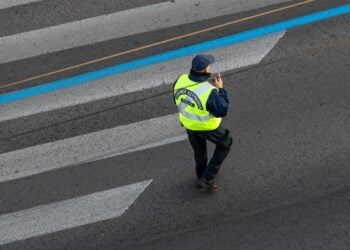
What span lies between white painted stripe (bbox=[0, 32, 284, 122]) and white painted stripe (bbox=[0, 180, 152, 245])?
177cm

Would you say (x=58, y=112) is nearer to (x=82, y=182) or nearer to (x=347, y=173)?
(x=82, y=182)

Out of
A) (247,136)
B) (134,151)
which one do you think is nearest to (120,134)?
(134,151)

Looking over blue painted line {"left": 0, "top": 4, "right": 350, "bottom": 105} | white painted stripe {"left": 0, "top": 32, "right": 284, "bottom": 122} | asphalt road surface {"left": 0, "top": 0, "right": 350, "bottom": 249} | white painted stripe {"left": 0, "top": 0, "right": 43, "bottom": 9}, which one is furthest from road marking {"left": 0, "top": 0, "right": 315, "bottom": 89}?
white painted stripe {"left": 0, "top": 0, "right": 43, "bottom": 9}

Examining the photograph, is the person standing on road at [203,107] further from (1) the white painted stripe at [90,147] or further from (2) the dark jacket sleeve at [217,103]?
(1) the white painted stripe at [90,147]

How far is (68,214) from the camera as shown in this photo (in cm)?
942

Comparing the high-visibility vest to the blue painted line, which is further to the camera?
the blue painted line

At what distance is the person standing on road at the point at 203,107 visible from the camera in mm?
8422

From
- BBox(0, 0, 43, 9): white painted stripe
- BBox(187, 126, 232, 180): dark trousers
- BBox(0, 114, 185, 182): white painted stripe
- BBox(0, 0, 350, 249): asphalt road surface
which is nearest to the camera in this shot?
BBox(187, 126, 232, 180): dark trousers

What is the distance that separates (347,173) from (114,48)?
4.19m

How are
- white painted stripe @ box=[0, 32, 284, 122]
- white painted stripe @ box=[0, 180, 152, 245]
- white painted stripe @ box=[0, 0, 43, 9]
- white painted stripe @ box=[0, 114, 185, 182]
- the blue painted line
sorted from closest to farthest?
white painted stripe @ box=[0, 180, 152, 245]
white painted stripe @ box=[0, 114, 185, 182]
white painted stripe @ box=[0, 32, 284, 122]
the blue painted line
white painted stripe @ box=[0, 0, 43, 9]

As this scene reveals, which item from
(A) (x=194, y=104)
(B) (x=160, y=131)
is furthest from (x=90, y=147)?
(A) (x=194, y=104)

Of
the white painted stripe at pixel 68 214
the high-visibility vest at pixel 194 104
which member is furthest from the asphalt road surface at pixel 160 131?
the high-visibility vest at pixel 194 104

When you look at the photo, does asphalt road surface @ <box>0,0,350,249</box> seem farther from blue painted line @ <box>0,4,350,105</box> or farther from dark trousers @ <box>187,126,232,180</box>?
dark trousers @ <box>187,126,232,180</box>

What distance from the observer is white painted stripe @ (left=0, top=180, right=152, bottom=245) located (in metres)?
9.27
